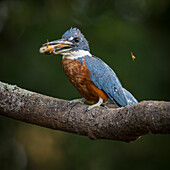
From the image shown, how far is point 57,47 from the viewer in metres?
3.48

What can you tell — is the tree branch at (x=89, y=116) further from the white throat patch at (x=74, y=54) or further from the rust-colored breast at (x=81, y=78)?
the white throat patch at (x=74, y=54)

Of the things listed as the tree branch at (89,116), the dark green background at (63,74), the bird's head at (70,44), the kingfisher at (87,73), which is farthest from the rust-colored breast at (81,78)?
the dark green background at (63,74)

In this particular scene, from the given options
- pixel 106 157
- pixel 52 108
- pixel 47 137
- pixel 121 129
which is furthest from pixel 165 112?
pixel 47 137

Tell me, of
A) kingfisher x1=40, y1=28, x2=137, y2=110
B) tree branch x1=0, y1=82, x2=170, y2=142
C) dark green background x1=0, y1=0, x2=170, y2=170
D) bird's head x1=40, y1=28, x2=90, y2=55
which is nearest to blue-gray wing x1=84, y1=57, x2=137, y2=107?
kingfisher x1=40, y1=28, x2=137, y2=110

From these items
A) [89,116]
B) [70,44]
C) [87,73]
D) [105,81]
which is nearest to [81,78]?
[87,73]

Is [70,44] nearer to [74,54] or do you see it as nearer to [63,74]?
[74,54]

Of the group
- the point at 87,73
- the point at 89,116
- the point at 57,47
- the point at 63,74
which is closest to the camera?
the point at 89,116

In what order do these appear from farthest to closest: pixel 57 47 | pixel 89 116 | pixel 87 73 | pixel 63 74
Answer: pixel 63 74 → pixel 87 73 → pixel 57 47 → pixel 89 116

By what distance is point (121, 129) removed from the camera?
2.56 m

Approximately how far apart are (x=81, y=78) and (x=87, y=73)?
8 centimetres

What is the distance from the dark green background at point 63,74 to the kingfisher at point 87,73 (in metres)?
1.41

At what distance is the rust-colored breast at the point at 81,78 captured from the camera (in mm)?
3609

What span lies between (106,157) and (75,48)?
215 centimetres

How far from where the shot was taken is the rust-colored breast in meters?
3.61
